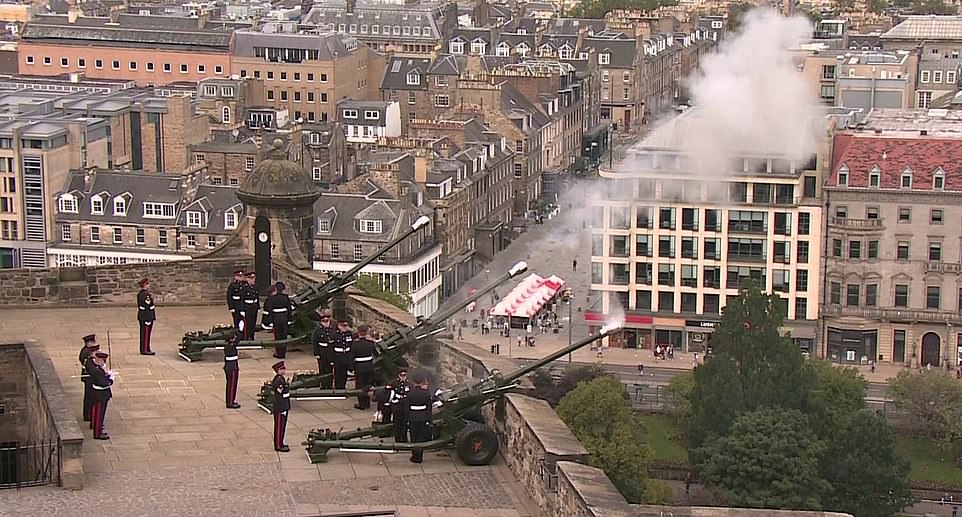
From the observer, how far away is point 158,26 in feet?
514

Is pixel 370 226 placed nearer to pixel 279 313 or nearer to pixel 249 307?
pixel 249 307

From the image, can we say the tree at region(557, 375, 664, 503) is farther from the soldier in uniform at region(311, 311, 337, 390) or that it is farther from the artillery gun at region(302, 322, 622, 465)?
the artillery gun at region(302, 322, 622, 465)

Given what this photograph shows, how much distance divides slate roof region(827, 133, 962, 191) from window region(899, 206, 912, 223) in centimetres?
120

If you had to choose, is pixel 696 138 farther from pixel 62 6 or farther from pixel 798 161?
pixel 62 6

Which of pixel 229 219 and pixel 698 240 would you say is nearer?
pixel 698 240

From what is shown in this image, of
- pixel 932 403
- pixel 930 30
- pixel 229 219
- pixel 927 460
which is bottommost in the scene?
pixel 927 460

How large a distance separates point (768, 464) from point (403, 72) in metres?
86.6

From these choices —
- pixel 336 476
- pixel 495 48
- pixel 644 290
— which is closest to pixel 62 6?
pixel 495 48

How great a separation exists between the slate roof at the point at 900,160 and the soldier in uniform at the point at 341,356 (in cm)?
7190

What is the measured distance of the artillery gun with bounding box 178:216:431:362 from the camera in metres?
23.0

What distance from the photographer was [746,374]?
227 feet

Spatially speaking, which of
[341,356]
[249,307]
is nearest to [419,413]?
[341,356]

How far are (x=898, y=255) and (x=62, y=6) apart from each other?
114609 mm

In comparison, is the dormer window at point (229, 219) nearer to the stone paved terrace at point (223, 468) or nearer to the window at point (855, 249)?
the window at point (855, 249)
